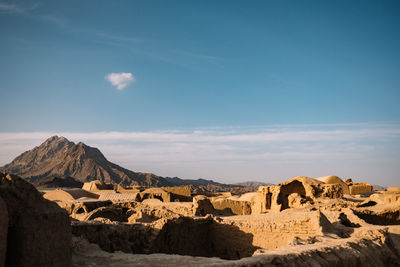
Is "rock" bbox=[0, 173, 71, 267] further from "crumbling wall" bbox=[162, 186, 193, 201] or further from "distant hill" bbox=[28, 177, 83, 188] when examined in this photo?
"distant hill" bbox=[28, 177, 83, 188]

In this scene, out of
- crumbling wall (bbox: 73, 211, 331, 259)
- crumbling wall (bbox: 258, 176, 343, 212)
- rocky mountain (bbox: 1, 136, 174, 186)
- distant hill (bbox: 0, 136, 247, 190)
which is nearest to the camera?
crumbling wall (bbox: 73, 211, 331, 259)

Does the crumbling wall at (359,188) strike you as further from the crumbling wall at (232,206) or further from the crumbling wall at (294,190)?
the crumbling wall at (232,206)

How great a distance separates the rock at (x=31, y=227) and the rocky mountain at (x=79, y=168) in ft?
237

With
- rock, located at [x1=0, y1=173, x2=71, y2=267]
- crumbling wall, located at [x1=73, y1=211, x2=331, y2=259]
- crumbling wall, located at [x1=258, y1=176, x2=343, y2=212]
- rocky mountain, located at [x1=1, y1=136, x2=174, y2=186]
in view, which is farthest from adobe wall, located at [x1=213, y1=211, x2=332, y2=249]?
rocky mountain, located at [x1=1, y1=136, x2=174, y2=186]

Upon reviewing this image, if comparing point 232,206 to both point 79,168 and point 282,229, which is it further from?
point 79,168

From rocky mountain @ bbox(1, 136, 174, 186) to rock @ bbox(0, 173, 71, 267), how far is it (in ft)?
237

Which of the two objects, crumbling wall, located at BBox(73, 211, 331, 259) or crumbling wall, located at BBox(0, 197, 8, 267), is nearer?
crumbling wall, located at BBox(0, 197, 8, 267)

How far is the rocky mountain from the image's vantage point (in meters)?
75.7

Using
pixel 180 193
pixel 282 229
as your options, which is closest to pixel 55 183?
pixel 180 193

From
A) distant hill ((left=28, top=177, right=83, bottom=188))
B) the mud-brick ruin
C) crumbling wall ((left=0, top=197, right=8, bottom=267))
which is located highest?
crumbling wall ((left=0, top=197, right=8, bottom=267))

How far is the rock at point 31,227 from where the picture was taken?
3613 millimetres

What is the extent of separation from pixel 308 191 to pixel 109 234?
1470cm

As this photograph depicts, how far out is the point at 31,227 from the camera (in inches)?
146

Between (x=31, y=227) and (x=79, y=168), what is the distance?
79540mm
